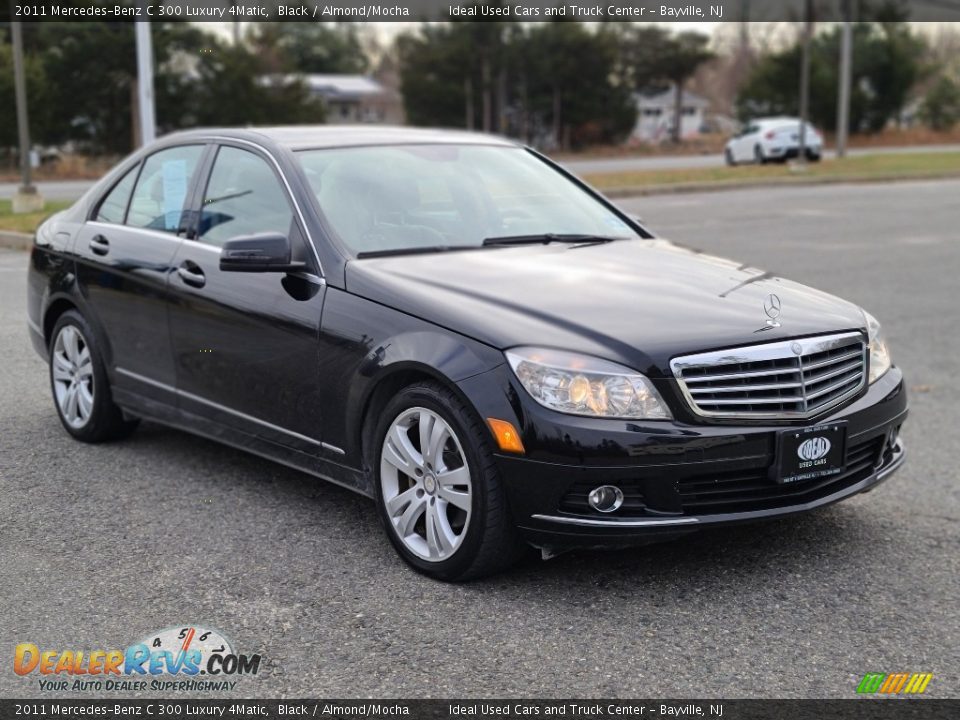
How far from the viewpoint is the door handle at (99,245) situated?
19.9 feet

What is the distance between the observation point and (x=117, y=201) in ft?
20.7

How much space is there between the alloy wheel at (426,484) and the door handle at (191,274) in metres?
1.40

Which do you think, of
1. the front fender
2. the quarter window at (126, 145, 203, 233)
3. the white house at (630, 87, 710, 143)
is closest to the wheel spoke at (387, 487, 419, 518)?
the front fender

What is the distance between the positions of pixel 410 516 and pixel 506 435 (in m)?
0.58

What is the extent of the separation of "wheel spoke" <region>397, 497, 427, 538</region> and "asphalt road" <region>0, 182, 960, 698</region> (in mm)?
162

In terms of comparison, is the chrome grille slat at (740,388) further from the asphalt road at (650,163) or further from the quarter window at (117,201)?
the asphalt road at (650,163)

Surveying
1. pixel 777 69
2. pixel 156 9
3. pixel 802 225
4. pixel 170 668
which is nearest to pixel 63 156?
pixel 156 9

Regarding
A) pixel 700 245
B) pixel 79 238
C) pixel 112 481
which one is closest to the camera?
pixel 112 481

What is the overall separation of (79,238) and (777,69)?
192 feet

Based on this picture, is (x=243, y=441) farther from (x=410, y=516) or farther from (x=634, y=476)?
(x=634, y=476)

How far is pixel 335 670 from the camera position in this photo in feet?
11.9

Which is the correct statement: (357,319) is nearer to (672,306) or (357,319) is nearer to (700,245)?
(672,306)

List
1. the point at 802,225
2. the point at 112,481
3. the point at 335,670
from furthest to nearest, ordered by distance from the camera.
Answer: the point at 802,225, the point at 112,481, the point at 335,670

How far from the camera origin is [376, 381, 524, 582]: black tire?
13.6 ft
